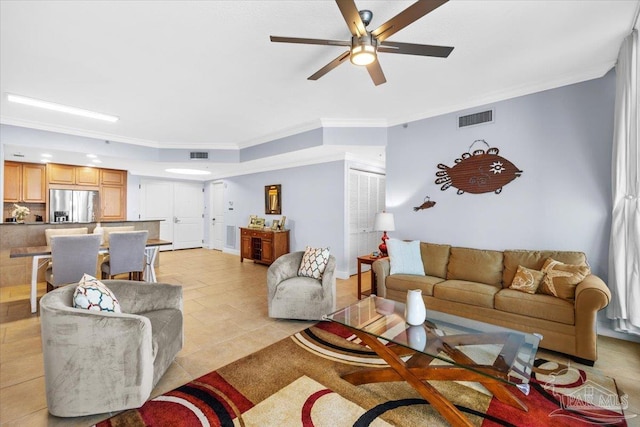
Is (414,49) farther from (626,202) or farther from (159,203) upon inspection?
(159,203)

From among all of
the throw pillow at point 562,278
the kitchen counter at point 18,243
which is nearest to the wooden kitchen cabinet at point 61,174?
the kitchen counter at point 18,243

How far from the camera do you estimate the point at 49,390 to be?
1782 mm

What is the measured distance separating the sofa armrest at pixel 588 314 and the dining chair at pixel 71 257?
205 inches

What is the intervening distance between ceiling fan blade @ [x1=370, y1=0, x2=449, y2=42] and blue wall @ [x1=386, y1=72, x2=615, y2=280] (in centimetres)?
244

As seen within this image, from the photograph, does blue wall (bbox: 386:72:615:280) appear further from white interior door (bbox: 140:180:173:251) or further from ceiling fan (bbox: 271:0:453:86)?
white interior door (bbox: 140:180:173:251)

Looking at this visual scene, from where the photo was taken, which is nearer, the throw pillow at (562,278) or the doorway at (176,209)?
the throw pillow at (562,278)

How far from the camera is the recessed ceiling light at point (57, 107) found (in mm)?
3744

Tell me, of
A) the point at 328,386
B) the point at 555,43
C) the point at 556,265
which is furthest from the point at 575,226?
the point at 328,386

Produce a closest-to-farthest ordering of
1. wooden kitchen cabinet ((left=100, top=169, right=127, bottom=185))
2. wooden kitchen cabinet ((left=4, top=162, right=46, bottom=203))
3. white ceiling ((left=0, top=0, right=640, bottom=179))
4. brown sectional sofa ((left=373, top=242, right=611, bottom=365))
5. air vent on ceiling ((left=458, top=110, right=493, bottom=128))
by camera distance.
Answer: white ceiling ((left=0, top=0, right=640, bottom=179)) < brown sectional sofa ((left=373, top=242, right=611, bottom=365)) < air vent on ceiling ((left=458, top=110, right=493, bottom=128)) < wooden kitchen cabinet ((left=4, top=162, right=46, bottom=203)) < wooden kitchen cabinet ((left=100, top=169, right=127, bottom=185))

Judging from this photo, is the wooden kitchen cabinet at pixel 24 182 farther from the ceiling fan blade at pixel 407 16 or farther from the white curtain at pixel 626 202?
the white curtain at pixel 626 202

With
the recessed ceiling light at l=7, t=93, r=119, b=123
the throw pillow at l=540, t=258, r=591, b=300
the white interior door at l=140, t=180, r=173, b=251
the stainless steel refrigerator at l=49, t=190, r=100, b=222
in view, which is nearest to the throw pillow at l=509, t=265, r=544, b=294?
the throw pillow at l=540, t=258, r=591, b=300

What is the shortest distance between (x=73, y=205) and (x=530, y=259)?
9.08 metres

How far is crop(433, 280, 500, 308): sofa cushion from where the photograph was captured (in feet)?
9.68

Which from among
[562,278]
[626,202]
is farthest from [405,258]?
[626,202]
